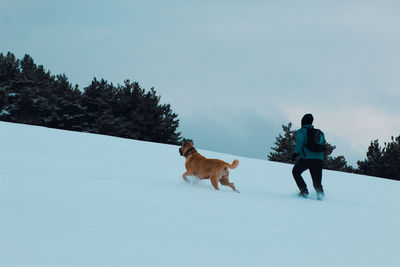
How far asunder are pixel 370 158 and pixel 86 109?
32.1 meters

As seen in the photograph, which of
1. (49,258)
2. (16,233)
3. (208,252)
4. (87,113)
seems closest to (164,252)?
(208,252)

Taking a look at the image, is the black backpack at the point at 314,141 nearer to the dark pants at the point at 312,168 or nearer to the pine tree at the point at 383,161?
the dark pants at the point at 312,168

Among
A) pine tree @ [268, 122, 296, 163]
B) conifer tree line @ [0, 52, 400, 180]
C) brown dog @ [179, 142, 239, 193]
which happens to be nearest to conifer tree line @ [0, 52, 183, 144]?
conifer tree line @ [0, 52, 400, 180]

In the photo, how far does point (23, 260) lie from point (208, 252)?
1199 millimetres

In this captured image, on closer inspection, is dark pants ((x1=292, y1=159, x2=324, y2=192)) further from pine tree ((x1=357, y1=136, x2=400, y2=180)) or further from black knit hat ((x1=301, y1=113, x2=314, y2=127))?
pine tree ((x1=357, y1=136, x2=400, y2=180))

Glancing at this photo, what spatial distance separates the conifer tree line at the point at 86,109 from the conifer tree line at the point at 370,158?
13.5m

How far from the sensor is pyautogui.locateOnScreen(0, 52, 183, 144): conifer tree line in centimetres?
3545

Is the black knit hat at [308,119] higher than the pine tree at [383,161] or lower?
lower

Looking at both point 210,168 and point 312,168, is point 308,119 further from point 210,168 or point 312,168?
point 210,168

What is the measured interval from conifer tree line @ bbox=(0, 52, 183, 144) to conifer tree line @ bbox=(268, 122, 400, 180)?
44.3ft

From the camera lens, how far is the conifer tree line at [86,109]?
3545 centimetres

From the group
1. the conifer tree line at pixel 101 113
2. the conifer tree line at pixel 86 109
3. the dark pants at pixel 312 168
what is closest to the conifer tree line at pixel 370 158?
the conifer tree line at pixel 101 113

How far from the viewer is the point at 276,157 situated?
133 feet

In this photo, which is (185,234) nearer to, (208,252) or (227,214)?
(208,252)
